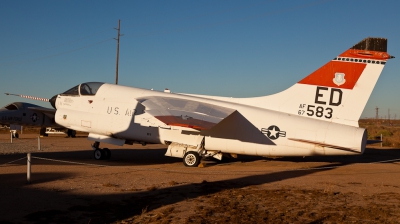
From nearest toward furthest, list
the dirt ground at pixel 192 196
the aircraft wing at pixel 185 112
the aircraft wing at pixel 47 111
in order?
the dirt ground at pixel 192 196
the aircraft wing at pixel 185 112
the aircraft wing at pixel 47 111

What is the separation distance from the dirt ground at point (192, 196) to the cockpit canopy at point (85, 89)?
471 cm

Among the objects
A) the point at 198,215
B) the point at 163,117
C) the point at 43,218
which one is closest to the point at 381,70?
the point at 163,117

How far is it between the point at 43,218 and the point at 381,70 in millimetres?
12441

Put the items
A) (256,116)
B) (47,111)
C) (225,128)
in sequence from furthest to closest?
(47,111) → (225,128) → (256,116)

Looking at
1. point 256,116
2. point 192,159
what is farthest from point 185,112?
point 256,116

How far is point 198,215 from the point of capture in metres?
7.44

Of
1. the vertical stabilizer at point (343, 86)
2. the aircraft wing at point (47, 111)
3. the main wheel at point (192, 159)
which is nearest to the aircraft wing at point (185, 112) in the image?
the main wheel at point (192, 159)

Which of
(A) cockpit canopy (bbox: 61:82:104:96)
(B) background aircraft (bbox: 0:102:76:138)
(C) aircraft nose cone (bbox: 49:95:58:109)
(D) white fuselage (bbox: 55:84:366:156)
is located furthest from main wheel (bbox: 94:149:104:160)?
(B) background aircraft (bbox: 0:102:76:138)

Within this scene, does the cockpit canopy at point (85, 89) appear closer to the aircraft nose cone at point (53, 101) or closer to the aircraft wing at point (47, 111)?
the aircraft nose cone at point (53, 101)

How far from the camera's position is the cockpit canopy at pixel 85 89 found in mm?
17984

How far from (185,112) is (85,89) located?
5.93m

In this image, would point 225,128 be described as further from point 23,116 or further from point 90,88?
point 23,116

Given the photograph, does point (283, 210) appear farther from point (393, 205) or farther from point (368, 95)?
point (368, 95)

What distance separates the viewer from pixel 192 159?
15.9 meters
